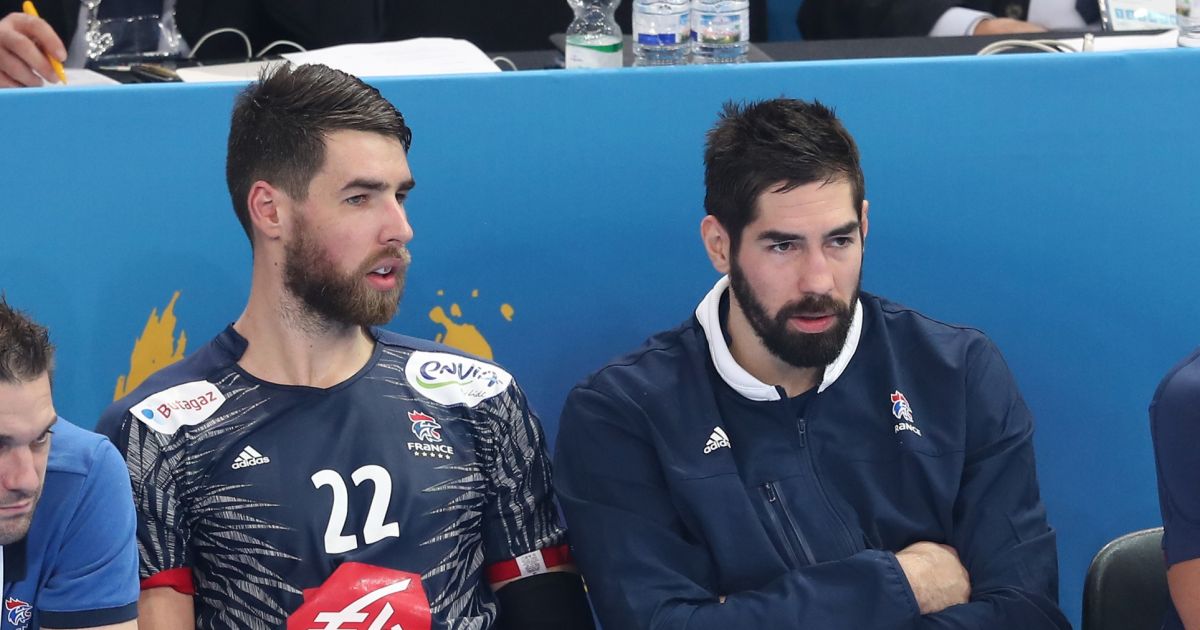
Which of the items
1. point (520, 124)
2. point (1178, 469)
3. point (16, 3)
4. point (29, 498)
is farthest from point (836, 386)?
point (16, 3)

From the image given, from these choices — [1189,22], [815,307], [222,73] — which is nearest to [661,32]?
[815,307]

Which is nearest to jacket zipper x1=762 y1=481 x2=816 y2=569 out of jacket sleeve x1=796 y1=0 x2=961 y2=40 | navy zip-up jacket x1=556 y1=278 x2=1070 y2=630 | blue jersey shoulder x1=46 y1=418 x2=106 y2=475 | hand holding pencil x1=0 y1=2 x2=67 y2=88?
navy zip-up jacket x1=556 y1=278 x2=1070 y2=630

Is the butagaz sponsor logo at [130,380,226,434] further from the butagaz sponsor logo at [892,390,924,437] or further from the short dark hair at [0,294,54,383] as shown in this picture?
the butagaz sponsor logo at [892,390,924,437]

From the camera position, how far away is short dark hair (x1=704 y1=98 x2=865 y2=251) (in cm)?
217

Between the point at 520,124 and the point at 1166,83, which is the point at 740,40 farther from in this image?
the point at 1166,83

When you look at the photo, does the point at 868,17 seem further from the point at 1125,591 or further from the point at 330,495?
the point at 330,495

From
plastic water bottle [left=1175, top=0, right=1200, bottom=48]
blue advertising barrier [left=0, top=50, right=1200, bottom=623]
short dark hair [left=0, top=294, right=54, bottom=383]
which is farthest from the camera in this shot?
plastic water bottle [left=1175, top=0, right=1200, bottom=48]

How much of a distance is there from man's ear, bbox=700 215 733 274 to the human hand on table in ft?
3.92

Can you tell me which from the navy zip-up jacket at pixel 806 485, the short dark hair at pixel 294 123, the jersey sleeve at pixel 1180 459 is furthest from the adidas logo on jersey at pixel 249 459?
the jersey sleeve at pixel 1180 459

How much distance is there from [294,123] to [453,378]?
1.48 ft

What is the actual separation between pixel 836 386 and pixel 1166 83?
0.84 m

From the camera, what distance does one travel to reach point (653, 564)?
206 centimetres

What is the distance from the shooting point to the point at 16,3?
329 centimetres

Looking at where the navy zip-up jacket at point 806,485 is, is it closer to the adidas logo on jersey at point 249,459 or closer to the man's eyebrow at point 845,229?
the man's eyebrow at point 845,229
